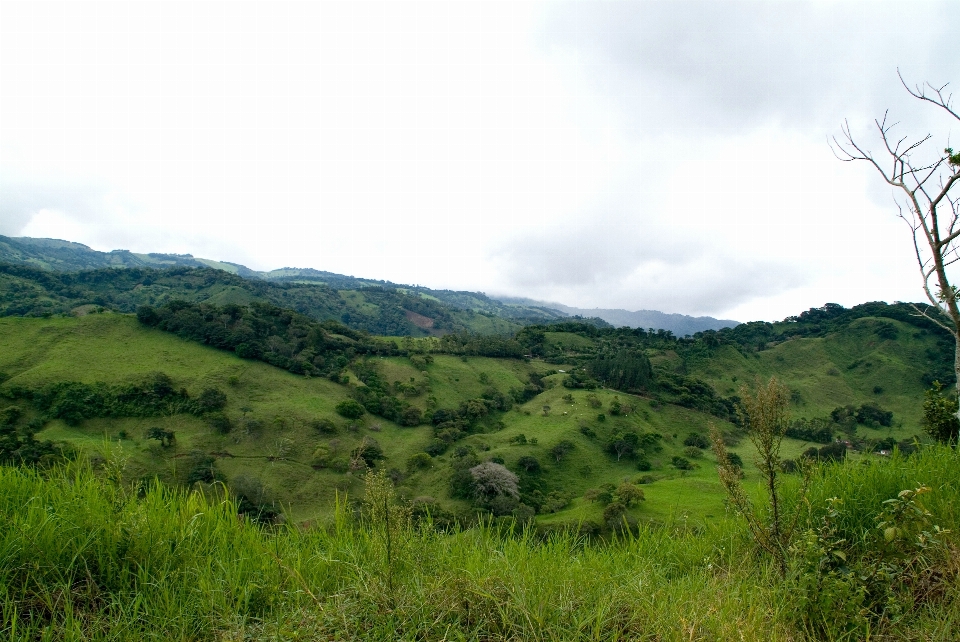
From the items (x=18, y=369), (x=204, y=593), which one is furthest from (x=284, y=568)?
(x=18, y=369)

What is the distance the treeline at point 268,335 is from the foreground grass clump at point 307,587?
79.2m

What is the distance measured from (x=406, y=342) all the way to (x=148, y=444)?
5903 cm

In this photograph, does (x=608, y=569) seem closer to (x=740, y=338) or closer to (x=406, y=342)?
(x=406, y=342)

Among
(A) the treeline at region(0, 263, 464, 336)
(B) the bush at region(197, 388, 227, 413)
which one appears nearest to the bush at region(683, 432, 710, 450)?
(B) the bush at region(197, 388, 227, 413)

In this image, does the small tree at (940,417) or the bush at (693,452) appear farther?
the bush at (693,452)

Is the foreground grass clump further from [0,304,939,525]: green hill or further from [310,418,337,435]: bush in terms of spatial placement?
[310,418,337,435]: bush

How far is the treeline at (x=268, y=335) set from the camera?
78.1 meters

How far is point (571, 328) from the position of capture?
143 m

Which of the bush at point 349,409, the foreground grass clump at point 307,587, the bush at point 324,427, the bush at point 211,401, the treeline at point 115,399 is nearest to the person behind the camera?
the foreground grass clump at point 307,587

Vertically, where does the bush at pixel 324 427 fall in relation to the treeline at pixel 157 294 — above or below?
below

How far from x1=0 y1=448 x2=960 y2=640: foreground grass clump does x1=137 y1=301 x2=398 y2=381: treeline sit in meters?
79.2

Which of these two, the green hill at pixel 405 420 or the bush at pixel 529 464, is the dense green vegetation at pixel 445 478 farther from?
the green hill at pixel 405 420

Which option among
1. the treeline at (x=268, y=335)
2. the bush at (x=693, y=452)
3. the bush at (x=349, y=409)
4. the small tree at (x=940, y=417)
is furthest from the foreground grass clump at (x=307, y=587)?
the treeline at (x=268, y=335)

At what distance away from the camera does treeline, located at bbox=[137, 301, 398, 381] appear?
256 ft
